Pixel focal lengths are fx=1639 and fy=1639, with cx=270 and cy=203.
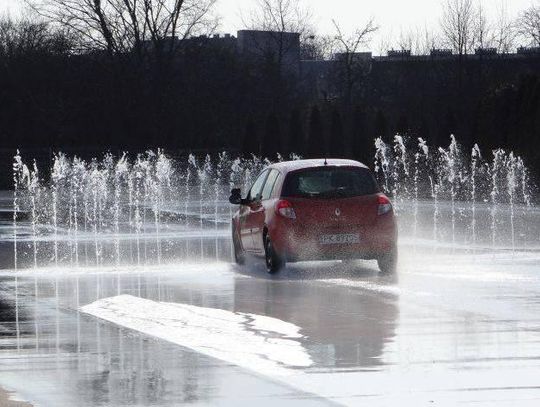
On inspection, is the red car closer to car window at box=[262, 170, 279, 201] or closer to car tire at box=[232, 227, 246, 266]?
car window at box=[262, 170, 279, 201]

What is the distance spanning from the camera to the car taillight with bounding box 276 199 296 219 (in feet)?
Answer: 65.8

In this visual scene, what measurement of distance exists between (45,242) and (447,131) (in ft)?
111

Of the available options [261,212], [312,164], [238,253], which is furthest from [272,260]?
[238,253]

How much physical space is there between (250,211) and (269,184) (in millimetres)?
527

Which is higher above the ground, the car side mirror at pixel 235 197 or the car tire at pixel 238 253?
the car side mirror at pixel 235 197

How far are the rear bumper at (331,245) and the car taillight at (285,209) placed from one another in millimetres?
120

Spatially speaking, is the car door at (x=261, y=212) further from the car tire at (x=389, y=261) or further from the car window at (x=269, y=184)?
the car tire at (x=389, y=261)

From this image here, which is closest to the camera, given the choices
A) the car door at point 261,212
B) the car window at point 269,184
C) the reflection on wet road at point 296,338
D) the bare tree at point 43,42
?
the reflection on wet road at point 296,338

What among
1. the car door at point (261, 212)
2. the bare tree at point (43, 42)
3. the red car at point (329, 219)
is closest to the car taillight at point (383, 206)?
the red car at point (329, 219)

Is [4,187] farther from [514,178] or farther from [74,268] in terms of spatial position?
[74,268]

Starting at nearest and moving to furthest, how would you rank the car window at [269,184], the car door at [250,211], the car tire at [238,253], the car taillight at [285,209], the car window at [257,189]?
the car taillight at [285,209], the car window at [269,184], the car door at [250,211], the car window at [257,189], the car tire at [238,253]

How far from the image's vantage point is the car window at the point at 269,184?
2112cm

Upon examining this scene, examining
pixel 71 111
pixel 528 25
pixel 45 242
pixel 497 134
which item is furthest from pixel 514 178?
pixel 528 25

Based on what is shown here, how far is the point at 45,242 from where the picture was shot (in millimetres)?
29047
